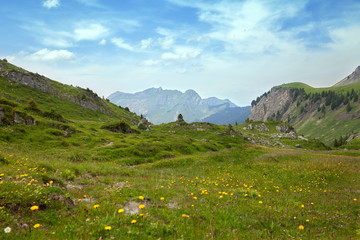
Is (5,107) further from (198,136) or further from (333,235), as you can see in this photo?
(198,136)

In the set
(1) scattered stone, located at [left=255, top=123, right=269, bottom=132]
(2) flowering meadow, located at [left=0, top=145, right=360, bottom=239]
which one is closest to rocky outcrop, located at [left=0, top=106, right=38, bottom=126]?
(2) flowering meadow, located at [left=0, top=145, right=360, bottom=239]

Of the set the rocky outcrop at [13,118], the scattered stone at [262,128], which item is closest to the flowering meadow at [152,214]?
the rocky outcrop at [13,118]

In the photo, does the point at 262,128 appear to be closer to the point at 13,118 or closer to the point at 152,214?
the point at 13,118

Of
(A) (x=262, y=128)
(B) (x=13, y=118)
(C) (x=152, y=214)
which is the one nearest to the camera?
(C) (x=152, y=214)

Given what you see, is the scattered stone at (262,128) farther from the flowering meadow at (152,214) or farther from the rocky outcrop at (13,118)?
the rocky outcrop at (13,118)

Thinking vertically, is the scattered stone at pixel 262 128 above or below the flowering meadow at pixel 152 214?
above

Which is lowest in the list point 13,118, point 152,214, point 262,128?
point 152,214

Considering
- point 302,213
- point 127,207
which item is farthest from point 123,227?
point 302,213

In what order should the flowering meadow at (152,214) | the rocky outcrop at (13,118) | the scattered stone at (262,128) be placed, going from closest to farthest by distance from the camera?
the flowering meadow at (152,214) < the rocky outcrop at (13,118) < the scattered stone at (262,128)

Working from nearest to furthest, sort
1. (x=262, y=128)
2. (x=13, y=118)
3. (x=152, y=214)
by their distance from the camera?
(x=152, y=214) → (x=13, y=118) → (x=262, y=128)

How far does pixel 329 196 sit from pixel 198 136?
73.6m

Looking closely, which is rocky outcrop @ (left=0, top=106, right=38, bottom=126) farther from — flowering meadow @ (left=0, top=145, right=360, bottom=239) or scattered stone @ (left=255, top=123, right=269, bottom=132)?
scattered stone @ (left=255, top=123, right=269, bottom=132)

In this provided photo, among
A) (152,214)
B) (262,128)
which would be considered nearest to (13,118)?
(152,214)

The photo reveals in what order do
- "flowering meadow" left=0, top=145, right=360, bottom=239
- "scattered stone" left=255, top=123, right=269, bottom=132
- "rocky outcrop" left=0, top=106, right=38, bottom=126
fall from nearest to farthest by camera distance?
"flowering meadow" left=0, top=145, right=360, bottom=239, "rocky outcrop" left=0, top=106, right=38, bottom=126, "scattered stone" left=255, top=123, right=269, bottom=132
